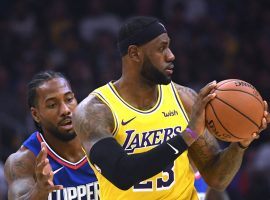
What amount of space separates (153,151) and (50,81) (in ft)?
4.91

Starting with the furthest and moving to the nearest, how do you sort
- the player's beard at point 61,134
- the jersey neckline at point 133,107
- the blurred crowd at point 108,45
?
the blurred crowd at point 108,45 → the player's beard at point 61,134 → the jersey neckline at point 133,107

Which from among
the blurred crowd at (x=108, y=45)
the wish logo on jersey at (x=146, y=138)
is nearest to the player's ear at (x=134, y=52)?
the wish logo on jersey at (x=146, y=138)

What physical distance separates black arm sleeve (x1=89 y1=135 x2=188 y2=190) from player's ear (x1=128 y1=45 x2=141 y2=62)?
24.0 inches

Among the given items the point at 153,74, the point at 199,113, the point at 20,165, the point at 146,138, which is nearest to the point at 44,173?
the point at 146,138

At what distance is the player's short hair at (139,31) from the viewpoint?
4.68 metres

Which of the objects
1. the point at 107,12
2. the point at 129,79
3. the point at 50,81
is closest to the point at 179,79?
the point at 107,12

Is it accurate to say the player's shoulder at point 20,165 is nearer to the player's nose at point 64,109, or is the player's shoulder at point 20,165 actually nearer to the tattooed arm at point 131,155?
the player's nose at point 64,109

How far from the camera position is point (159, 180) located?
15.3ft

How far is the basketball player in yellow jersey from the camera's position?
169 inches

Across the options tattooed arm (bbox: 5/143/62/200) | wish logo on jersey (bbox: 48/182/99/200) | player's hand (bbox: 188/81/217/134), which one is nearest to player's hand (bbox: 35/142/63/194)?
tattooed arm (bbox: 5/143/62/200)

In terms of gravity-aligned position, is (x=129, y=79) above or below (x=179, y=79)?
above

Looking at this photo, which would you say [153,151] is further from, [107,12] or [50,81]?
[107,12]

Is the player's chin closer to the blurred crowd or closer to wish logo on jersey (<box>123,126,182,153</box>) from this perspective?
wish logo on jersey (<box>123,126,182,153</box>)

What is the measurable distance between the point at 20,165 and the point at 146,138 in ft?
3.76
